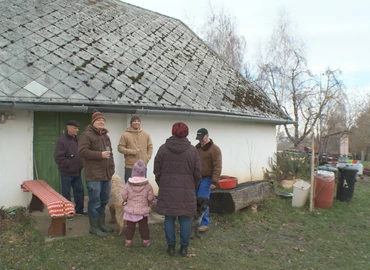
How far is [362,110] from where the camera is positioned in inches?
1211

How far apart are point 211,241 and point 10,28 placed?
21.2 ft

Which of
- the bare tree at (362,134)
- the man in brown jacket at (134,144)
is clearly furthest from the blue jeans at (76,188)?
the bare tree at (362,134)

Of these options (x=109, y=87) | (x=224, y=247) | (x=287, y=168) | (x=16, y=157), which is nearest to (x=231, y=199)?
(x=224, y=247)

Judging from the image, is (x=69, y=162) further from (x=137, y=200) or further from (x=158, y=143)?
(x=158, y=143)


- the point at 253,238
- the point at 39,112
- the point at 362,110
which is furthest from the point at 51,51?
the point at 362,110

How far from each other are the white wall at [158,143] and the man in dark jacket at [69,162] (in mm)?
951

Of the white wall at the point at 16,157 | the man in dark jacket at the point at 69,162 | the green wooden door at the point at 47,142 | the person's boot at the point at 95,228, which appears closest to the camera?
the person's boot at the point at 95,228

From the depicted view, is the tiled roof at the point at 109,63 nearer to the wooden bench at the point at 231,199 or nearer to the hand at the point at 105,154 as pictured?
the hand at the point at 105,154

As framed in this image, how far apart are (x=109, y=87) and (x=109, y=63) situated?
1.04 metres

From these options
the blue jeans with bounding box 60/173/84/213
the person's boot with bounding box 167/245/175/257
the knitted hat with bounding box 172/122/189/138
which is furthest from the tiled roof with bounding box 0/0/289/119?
the person's boot with bounding box 167/245/175/257

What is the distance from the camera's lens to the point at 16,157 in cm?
568

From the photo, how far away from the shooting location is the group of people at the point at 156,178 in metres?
3.89

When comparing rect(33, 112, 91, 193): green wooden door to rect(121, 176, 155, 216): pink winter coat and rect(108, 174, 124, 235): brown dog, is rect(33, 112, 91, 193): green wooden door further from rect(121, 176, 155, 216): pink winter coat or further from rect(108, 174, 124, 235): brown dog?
rect(121, 176, 155, 216): pink winter coat

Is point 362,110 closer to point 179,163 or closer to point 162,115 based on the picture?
point 162,115
